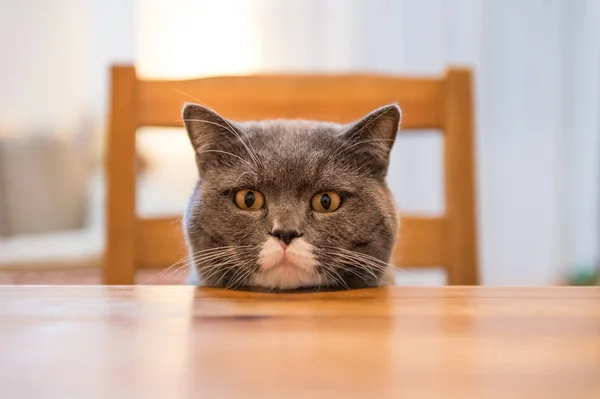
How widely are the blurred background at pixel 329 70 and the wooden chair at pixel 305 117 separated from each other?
98cm

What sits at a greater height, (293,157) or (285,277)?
(293,157)

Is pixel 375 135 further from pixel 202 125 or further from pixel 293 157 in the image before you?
pixel 202 125

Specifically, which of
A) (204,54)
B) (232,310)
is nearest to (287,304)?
(232,310)

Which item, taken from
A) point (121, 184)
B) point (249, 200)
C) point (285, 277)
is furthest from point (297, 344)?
point (121, 184)

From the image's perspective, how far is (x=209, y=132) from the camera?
975mm

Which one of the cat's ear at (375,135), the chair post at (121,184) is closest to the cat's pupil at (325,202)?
the cat's ear at (375,135)

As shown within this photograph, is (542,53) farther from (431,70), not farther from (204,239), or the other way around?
(204,239)

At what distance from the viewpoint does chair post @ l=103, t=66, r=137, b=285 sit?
1.27 m

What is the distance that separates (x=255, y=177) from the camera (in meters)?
0.90

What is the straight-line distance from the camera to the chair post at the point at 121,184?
1267 millimetres

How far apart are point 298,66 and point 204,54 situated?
1.31ft

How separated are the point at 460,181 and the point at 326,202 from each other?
0.54 meters

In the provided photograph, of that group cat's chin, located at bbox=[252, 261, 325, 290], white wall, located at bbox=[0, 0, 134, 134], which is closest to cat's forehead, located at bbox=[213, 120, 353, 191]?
cat's chin, located at bbox=[252, 261, 325, 290]

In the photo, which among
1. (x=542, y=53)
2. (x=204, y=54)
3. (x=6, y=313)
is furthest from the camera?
(x=542, y=53)
